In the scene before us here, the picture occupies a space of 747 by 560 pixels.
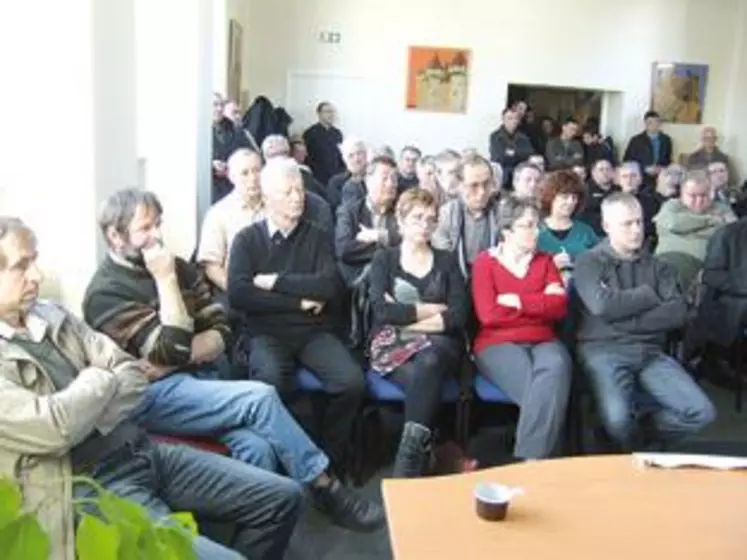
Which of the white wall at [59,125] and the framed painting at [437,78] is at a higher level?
the framed painting at [437,78]

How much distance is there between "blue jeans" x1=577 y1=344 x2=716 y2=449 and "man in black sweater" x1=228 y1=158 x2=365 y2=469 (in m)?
0.94

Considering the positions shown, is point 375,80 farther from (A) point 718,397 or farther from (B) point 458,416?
(B) point 458,416

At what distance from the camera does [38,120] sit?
2.80 meters

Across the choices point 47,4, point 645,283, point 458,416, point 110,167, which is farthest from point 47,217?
point 645,283

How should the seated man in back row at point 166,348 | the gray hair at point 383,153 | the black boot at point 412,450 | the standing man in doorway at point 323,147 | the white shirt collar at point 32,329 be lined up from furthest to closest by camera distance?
the standing man in doorway at point 323,147, the gray hair at point 383,153, the black boot at point 412,450, the seated man in back row at point 166,348, the white shirt collar at point 32,329

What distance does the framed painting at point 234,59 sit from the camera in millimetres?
8359

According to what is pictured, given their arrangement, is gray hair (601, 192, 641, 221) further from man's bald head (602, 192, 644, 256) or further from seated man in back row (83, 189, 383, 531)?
seated man in back row (83, 189, 383, 531)

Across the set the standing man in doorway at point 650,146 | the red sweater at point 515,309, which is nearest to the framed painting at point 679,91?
the standing man in doorway at point 650,146

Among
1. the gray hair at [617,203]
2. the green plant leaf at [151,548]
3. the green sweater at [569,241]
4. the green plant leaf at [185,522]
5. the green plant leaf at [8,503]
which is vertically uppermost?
the gray hair at [617,203]

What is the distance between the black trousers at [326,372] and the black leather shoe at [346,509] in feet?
1.14

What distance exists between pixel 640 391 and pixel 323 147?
6522 mm

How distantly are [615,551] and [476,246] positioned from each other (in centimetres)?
247

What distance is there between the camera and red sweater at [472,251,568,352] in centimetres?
337

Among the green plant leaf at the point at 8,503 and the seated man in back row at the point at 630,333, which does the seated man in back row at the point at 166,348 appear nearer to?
the seated man in back row at the point at 630,333
